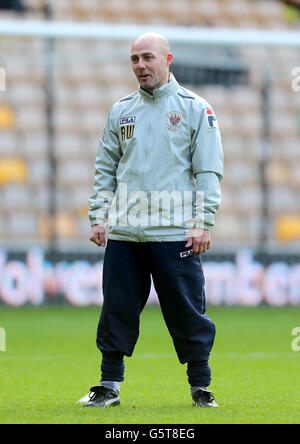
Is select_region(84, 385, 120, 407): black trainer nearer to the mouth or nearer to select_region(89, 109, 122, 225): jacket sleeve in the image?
select_region(89, 109, 122, 225): jacket sleeve


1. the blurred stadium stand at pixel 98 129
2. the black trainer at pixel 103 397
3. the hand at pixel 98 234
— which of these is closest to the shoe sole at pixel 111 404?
the black trainer at pixel 103 397

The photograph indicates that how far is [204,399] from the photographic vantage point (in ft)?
13.9

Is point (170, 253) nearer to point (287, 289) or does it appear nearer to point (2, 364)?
point (2, 364)

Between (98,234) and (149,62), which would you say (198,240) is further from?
(149,62)

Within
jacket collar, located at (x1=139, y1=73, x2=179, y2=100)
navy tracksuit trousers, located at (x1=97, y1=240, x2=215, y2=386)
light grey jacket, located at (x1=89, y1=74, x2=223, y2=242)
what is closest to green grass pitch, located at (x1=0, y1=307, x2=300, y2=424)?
navy tracksuit trousers, located at (x1=97, y1=240, x2=215, y2=386)

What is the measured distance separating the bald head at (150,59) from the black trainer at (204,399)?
4.52ft

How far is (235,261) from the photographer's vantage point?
1079 centimetres

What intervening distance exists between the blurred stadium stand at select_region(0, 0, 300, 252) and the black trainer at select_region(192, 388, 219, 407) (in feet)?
21.1

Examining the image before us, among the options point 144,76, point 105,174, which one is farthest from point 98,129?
point 144,76

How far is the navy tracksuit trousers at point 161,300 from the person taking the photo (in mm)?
4238

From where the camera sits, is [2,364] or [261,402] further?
[2,364]

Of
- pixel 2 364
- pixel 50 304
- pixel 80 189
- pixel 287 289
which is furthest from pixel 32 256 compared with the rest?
pixel 2 364

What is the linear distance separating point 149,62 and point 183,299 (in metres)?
1.06

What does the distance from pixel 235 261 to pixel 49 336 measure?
11.0 ft
